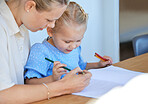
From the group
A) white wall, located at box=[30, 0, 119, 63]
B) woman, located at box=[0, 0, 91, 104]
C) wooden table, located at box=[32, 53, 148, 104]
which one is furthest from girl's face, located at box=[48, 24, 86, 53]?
white wall, located at box=[30, 0, 119, 63]

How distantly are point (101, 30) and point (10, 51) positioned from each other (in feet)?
9.88

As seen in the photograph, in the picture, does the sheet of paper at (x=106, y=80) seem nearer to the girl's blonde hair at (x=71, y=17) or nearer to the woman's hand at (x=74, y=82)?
the woman's hand at (x=74, y=82)

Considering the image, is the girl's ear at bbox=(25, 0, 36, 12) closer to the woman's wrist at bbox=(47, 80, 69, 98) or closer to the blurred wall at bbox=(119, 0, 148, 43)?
the woman's wrist at bbox=(47, 80, 69, 98)

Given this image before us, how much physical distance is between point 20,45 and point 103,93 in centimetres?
49

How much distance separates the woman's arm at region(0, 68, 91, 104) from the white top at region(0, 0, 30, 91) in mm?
37

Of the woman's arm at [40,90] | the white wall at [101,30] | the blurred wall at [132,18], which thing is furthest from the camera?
the blurred wall at [132,18]

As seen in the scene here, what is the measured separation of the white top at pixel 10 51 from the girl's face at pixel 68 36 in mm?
201

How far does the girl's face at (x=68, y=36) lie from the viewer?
53.1 inches

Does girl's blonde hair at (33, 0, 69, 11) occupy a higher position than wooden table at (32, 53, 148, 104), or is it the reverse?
girl's blonde hair at (33, 0, 69, 11)

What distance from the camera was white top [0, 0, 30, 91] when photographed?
101cm

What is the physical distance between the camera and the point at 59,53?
1.45 meters

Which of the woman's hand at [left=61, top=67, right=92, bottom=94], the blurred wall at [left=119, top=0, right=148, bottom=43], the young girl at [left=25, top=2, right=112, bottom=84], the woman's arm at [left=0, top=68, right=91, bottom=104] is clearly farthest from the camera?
the blurred wall at [left=119, top=0, right=148, bottom=43]

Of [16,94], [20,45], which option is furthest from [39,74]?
[16,94]

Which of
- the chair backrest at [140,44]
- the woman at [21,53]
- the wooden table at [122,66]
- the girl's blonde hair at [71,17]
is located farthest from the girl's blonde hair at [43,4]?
the chair backrest at [140,44]
